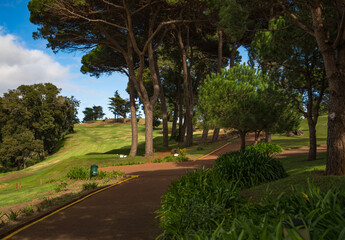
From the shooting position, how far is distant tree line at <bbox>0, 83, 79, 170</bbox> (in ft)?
124

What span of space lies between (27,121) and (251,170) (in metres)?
43.3

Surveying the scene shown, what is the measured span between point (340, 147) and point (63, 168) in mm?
18494

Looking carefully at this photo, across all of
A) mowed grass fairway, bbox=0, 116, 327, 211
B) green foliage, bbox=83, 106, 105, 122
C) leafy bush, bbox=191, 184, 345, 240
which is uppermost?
green foliage, bbox=83, 106, 105, 122

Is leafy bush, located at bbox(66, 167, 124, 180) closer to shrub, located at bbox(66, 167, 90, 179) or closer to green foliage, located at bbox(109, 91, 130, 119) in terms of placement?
shrub, located at bbox(66, 167, 90, 179)

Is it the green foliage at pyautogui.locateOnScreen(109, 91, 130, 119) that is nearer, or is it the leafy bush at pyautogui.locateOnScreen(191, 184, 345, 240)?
the leafy bush at pyautogui.locateOnScreen(191, 184, 345, 240)

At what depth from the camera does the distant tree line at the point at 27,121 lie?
3766cm

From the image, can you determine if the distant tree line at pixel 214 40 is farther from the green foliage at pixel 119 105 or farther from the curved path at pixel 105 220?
the green foliage at pixel 119 105

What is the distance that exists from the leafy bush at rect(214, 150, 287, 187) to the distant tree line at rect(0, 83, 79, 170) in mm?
38304

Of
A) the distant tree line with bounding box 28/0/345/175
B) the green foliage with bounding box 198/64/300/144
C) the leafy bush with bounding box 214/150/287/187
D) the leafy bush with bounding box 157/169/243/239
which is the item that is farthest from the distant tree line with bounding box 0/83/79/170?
the leafy bush with bounding box 157/169/243/239

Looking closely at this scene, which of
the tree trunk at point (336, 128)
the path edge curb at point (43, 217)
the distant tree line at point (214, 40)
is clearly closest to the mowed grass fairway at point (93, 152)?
the distant tree line at point (214, 40)

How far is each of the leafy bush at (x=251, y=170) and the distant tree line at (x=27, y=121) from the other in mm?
38304

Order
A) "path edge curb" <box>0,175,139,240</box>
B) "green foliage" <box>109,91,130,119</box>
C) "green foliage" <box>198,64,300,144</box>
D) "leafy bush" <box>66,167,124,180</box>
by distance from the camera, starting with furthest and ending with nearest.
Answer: "green foliage" <box>109,91,130,119</box>, "green foliage" <box>198,64,300,144</box>, "leafy bush" <box>66,167,124,180</box>, "path edge curb" <box>0,175,139,240</box>

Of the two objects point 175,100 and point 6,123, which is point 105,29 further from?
point 6,123

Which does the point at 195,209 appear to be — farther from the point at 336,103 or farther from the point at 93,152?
the point at 93,152
